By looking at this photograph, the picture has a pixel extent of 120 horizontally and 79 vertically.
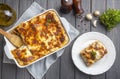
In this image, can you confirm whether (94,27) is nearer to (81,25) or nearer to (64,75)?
(81,25)

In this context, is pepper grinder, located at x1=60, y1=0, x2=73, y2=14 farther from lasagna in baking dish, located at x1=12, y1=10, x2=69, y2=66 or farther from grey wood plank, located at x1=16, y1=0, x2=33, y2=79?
grey wood plank, located at x1=16, y1=0, x2=33, y2=79

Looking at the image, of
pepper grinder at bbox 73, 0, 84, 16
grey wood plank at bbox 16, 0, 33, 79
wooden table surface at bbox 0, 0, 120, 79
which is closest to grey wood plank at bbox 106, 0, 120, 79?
wooden table surface at bbox 0, 0, 120, 79

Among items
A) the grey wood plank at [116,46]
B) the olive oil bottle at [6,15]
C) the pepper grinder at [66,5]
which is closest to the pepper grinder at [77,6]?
the pepper grinder at [66,5]

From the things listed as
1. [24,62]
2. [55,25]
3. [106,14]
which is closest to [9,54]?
[24,62]

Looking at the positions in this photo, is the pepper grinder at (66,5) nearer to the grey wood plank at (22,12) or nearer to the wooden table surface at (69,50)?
the wooden table surface at (69,50)

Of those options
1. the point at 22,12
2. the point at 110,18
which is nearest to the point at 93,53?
the point at 110,18

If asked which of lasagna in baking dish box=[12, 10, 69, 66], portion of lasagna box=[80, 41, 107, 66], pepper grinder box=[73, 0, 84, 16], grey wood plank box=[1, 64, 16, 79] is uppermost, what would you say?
pepper grinder box=[73, 0, 84, 16]
